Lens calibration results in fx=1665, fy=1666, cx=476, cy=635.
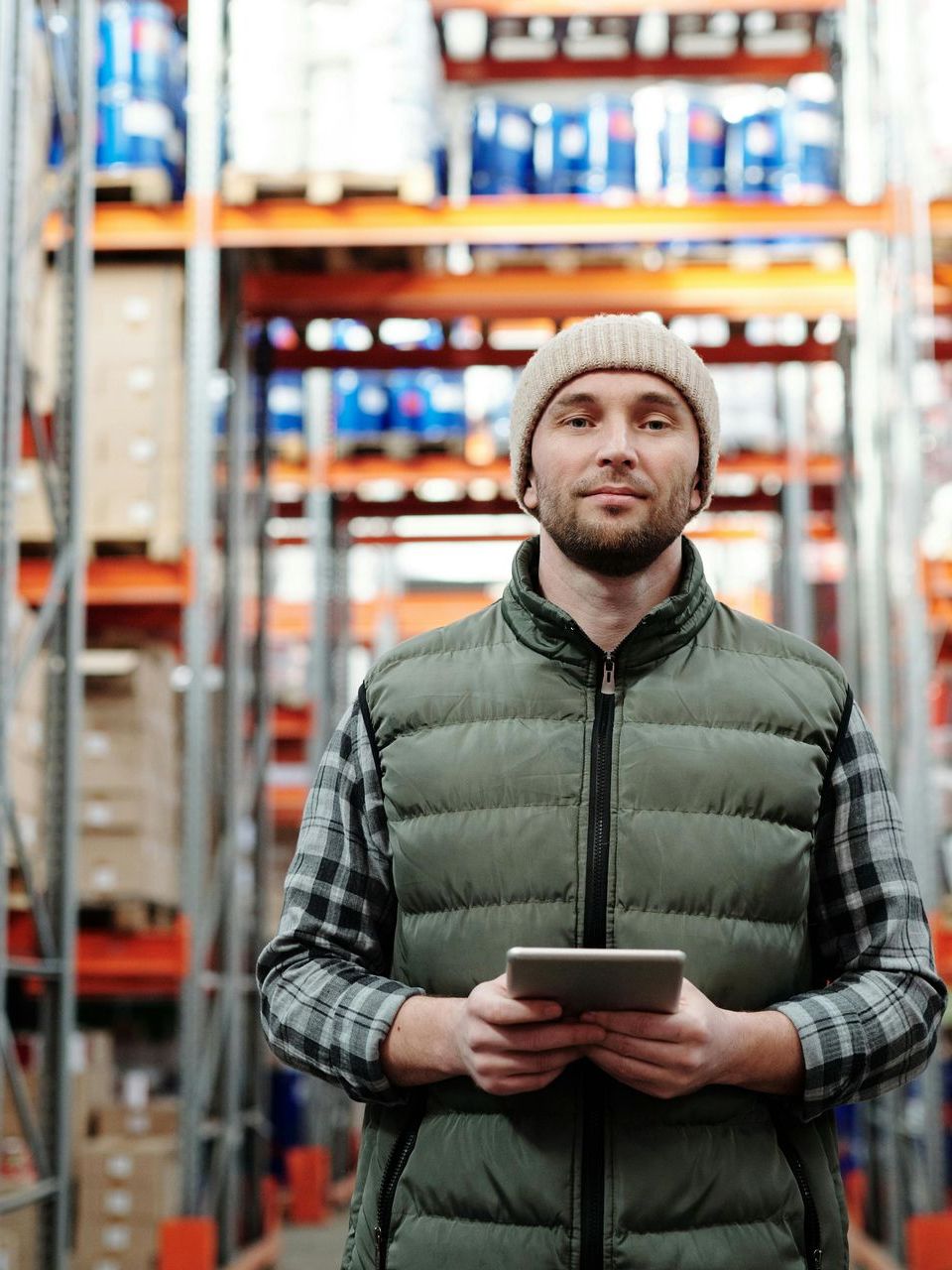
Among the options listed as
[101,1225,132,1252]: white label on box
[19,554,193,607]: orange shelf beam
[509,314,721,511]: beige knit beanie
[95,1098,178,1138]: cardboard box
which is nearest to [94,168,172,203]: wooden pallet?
[19,554,193,607]: orange shelf beam

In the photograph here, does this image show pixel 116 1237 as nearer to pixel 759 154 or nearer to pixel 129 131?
pixel 129 131

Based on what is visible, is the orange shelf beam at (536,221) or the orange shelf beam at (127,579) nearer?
the orange shelf beam at (127,579)

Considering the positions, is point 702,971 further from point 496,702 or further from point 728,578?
point 728,578

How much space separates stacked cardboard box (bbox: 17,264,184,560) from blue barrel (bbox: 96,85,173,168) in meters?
0.48

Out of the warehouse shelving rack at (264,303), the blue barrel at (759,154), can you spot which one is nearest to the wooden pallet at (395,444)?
the warehouse shelving rack at (264,303)

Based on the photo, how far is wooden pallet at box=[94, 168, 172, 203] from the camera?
6.87 meters

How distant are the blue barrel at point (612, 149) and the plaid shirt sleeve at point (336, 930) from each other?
6.10 m

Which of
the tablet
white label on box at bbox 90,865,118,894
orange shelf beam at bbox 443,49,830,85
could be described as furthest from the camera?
orange shelf beam at bbox 443,49,830,85

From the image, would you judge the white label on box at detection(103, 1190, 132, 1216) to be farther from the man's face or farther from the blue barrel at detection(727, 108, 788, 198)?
the man's face

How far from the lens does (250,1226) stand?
25.4 ft

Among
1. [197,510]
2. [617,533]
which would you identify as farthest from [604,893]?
[197,510]

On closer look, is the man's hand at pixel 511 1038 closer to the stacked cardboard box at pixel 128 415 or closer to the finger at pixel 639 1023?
the finger at pixel 639 1023

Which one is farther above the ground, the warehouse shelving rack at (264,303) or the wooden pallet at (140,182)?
the wooden pallet at (140,182)

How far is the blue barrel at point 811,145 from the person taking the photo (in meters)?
7.73
